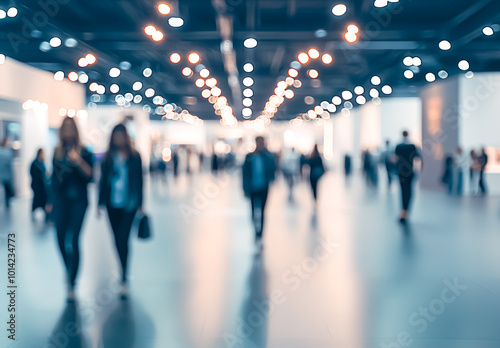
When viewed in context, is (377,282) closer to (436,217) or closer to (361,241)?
(361,241)

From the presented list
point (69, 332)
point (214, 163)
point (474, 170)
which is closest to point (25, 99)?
point (69, 332)

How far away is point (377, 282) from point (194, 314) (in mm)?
1971

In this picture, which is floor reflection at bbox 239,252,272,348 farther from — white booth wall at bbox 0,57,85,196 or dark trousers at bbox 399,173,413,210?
white booth wall at bbox 0,57,85,196

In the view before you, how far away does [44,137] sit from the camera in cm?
1661

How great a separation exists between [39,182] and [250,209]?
4572 millimetres

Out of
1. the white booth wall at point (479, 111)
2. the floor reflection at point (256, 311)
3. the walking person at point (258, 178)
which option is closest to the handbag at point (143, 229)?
the floor reflection at point (256, 311)

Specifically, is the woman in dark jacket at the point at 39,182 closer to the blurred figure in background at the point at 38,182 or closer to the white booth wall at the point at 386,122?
the blurred figure in background at the point at 38,182

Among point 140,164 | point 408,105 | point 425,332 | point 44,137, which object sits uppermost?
point 408,105

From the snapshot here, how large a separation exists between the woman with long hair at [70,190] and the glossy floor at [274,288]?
0.42 m

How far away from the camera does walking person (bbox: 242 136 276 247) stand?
7.57 metres

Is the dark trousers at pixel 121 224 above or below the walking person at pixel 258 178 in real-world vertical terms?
below

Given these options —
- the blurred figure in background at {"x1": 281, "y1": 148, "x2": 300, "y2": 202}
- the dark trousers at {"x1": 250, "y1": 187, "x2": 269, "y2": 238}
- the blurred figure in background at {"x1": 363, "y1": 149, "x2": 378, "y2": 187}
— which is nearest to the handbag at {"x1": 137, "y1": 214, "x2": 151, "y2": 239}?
the dark trousers at {"x1": 250, "y1": 187, "x2": 269, "y2": 238}

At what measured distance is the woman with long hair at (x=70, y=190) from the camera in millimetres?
4898

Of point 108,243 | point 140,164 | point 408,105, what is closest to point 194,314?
point 140,164
